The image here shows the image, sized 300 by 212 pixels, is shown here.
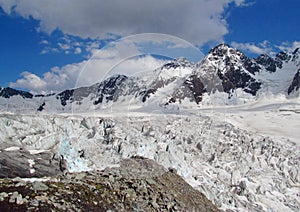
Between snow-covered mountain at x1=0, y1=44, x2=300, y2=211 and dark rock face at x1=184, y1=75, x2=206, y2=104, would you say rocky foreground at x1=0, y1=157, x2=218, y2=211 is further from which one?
dark rock face at x1=184, y1=75, x2=206, y2=104

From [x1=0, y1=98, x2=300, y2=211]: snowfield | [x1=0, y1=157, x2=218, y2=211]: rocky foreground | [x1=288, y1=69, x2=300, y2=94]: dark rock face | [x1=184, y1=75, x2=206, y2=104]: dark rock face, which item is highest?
[x1=288, y1=69, x2=300, y2=94]: dark rock face

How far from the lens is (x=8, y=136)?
44906mm

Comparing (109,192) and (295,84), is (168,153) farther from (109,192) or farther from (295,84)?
(295,84)

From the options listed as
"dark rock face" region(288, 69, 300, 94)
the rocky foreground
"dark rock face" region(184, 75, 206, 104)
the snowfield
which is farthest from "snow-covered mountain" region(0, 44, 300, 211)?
"dark rock face" region(288, 69, 300, 94)

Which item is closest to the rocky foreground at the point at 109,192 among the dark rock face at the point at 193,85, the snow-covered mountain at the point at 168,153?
the snow-covered mountain at the point at 168,153

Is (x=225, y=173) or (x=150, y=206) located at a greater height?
(x=150, y=206)

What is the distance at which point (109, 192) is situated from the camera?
1230 centimetres

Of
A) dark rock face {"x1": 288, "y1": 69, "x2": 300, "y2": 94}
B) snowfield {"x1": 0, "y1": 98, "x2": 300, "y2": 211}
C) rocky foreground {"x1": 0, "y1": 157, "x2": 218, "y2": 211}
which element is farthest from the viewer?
dark rock face {"x1": 288, "y1": 69, "x2": 300, "y2": 94}

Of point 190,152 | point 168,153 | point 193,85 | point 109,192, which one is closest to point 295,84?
point 193,85

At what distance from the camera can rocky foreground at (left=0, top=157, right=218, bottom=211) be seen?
10.2 m

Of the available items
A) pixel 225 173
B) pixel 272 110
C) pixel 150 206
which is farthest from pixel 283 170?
pixel 272 110

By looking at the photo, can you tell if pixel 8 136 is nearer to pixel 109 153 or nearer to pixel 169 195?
pixel 109 153

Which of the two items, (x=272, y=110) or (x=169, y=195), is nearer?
(x=169, y=195)

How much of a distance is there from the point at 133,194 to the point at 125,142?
28579mm
